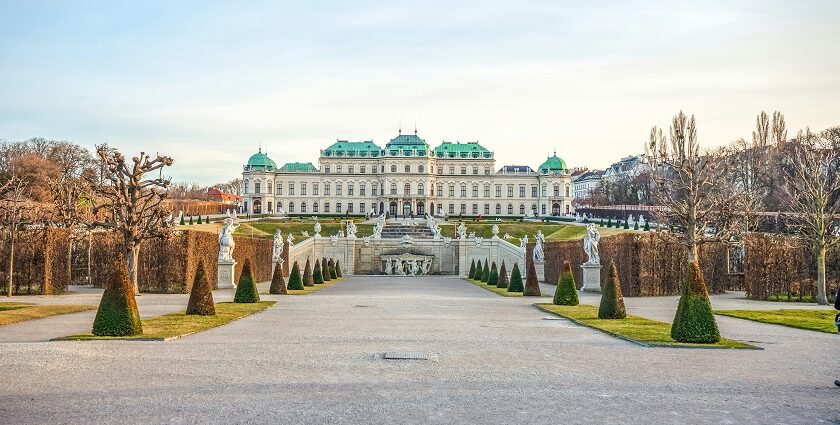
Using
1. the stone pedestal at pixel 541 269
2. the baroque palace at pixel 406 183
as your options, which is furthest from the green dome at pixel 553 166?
the stone pedestal at pixel 541 269

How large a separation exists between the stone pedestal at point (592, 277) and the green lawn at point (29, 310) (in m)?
17.1

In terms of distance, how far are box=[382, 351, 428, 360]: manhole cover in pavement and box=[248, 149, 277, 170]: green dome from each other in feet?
354

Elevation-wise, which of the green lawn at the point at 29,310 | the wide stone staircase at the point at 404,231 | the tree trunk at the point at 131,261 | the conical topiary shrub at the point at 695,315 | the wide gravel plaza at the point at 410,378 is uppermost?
the wide stone staircase at the point at 404,231

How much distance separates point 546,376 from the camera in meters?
9.13

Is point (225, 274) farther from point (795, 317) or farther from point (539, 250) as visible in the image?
point (795, 317)

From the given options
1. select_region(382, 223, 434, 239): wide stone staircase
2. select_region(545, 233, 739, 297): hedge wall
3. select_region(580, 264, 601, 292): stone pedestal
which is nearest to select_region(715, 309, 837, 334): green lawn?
select_region(545, 233, 739, 297): hedge wall

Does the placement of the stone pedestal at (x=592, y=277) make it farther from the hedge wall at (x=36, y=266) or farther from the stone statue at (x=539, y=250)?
the hedge wall at (x=36, y=266)

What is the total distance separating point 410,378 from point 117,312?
18.5 feet

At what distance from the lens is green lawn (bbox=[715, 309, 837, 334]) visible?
610 inches

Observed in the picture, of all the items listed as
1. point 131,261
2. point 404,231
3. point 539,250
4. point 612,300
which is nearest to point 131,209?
point 131,261

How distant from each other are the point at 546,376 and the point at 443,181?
110 m

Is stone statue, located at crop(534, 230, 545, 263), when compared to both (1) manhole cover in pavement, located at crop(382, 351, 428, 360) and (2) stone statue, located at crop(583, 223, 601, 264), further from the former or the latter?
(1) manhole cover in pavement, located at crop(382, 351, 428, 360)

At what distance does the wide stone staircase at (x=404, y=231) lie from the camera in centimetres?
6850

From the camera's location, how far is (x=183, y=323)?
14648 millimetres
